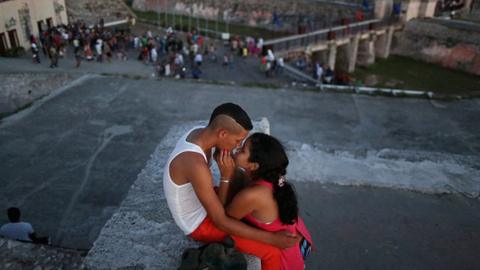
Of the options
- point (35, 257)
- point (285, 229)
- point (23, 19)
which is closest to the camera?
point (285, 229)

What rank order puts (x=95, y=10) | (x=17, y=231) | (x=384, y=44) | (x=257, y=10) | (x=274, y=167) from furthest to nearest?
(x=257, y=10) → (x=384, y=44) → (x=95, y=10) → (x=17, y=231) → (x=274, y=167)

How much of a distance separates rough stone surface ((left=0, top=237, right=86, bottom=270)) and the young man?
0.88 m

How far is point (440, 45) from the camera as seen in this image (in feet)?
78.3

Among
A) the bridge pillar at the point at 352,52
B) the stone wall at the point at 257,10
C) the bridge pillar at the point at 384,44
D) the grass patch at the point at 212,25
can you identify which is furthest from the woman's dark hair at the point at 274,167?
the grass patch at the point at 212,25

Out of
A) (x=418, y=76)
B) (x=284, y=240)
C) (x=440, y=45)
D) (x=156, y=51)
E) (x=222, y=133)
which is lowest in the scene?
(x=418, y=76)

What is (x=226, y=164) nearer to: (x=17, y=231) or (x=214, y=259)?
(x=214, y=259)

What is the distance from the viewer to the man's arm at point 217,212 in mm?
2521

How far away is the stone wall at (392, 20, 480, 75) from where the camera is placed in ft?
74.2

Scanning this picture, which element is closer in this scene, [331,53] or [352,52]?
[331,53]

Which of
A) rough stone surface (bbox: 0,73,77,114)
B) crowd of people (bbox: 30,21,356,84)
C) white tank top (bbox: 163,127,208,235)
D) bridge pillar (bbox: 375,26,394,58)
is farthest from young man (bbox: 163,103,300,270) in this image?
bridge pillar (bbox: 375,26,394,58)

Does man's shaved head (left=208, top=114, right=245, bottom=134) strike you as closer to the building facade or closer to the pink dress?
the pink dress

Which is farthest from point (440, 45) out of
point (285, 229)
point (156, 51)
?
point (285, 229)

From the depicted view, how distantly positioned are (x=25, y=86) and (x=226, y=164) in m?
10.5

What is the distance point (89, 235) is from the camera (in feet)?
18.3
